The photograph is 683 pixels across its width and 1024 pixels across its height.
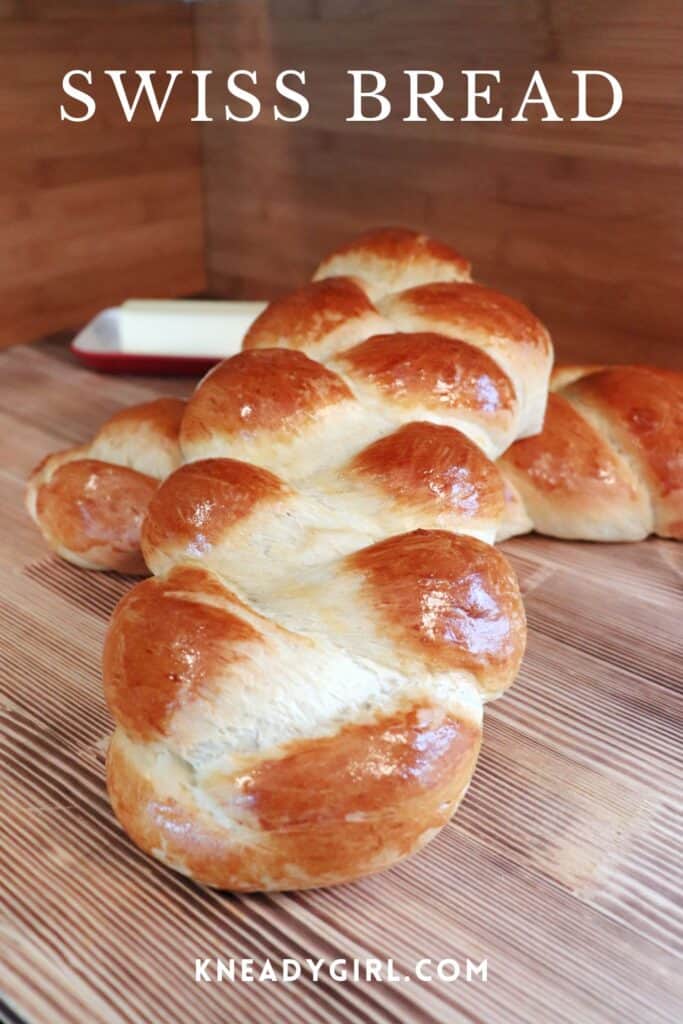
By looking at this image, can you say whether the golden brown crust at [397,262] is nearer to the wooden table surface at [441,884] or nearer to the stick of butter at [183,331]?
the stick of butter at [183,331]

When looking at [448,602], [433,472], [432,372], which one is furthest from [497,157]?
[448,602]

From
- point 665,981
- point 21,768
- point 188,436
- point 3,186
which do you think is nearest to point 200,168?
point 3,186

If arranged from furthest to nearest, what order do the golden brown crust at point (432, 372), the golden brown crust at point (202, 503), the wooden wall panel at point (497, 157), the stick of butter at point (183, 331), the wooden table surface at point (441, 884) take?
the stick of butter at point (183, 331) → the wooden wall panel at point (497, 157) → the golden brown crust at point (432, 372) → the golden brown crust at point (202, 503) → the wooden table surface at point (441, 884)

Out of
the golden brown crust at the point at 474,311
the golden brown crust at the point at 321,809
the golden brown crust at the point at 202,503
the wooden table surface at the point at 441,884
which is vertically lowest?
the wooden table surface at the point at 441,884

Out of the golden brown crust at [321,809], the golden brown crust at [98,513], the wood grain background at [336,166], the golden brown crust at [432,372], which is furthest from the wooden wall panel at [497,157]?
the golden brown crust at [321,809]

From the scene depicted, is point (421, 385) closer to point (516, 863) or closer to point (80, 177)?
point (516, 863)
